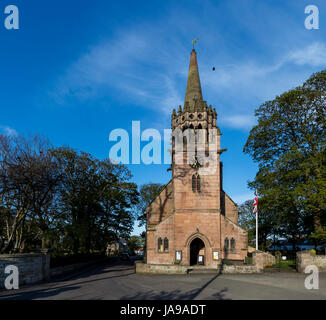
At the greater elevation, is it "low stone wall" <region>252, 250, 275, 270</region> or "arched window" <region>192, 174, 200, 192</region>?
"arched window" <region>192, 174, 200, 192</region>

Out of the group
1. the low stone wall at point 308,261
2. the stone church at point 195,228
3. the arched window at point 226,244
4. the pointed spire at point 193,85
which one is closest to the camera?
the low stone wall at point 308,261

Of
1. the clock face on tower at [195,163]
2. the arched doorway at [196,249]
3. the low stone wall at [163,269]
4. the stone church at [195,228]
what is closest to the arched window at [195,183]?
the stone church at [195,228]

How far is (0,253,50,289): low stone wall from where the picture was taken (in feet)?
50.9

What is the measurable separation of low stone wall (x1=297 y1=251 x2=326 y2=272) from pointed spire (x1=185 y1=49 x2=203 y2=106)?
1938 centimetres

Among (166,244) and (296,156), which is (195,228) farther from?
(296,156)

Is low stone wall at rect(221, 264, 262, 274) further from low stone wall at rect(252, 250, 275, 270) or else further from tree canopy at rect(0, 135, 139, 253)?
tree canopy at rect(0, 135, 139, 253)

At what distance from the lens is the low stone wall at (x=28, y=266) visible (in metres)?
15.5

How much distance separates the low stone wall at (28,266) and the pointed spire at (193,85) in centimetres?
2259

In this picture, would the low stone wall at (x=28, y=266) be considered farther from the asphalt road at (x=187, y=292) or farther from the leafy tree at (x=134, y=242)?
the leafy tree at (x=134, y=242)

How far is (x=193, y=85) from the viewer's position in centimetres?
3231

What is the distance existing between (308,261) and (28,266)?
20.8 m

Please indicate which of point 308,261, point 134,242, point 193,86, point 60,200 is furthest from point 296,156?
point 134,242

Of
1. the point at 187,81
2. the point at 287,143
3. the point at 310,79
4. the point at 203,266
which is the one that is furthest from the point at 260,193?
the point at 187,81

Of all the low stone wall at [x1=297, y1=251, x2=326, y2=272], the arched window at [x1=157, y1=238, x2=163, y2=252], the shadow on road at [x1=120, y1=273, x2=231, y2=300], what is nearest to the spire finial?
the arched window at [x1=157, y1=238, x2=163, y2=252]
